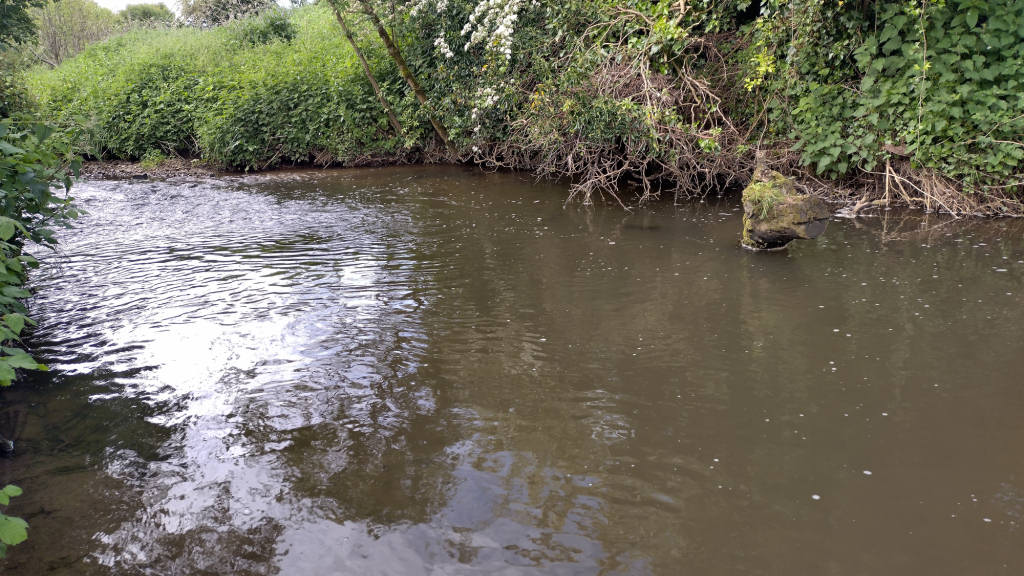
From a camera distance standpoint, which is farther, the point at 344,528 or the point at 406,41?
the point at 406,41

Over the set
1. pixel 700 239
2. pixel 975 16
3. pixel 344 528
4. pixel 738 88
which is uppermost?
pixel 975 16

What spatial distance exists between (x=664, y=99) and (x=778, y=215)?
3102 millimetres

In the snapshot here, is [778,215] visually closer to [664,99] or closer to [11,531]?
[664,99]

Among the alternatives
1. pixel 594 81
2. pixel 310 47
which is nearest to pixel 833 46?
pixel 594 81

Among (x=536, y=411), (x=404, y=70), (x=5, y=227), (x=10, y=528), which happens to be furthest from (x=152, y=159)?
(x=10, y=528)

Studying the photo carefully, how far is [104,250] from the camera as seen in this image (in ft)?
31.5

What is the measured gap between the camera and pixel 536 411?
4.83 meters

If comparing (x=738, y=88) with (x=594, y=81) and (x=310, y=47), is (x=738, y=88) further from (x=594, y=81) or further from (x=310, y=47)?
(x=310, y=47)

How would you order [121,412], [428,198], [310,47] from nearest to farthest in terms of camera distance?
[121,412] → [428,198] → [310,47]

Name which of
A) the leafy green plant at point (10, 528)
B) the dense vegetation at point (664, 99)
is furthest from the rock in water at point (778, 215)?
the leafy green plant at point (10, 528)

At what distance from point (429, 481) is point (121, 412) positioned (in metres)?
2.54

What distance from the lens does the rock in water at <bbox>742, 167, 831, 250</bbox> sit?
325 inches

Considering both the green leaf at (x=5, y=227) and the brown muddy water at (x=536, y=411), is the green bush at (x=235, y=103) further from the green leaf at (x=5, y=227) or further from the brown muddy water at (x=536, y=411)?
the green leaf at (x=5, y=227)

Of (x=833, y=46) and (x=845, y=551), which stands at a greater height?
(x=833, y=46)
